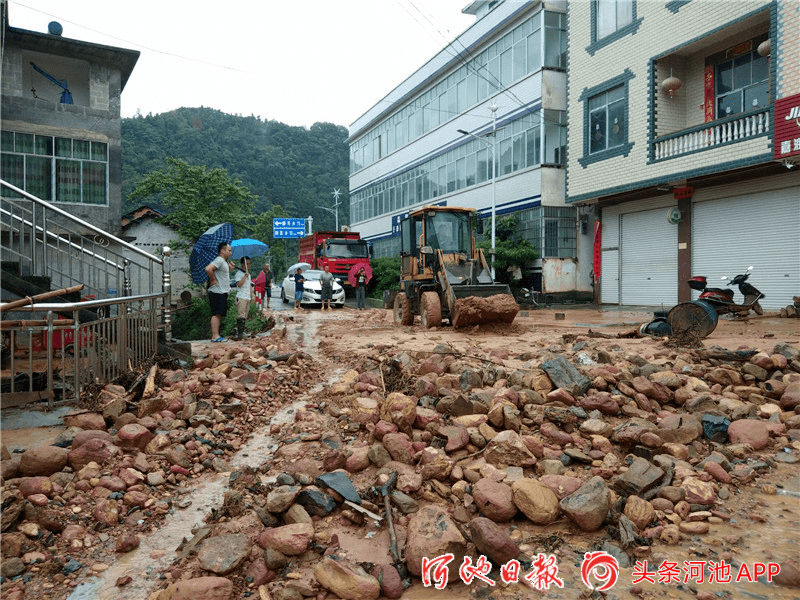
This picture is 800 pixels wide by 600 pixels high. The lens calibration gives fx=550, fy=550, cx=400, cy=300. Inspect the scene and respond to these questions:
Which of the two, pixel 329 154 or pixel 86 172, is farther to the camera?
pixel 329 154

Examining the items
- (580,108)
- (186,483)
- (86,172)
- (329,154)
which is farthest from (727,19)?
(329,154)

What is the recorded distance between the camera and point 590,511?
3.08m

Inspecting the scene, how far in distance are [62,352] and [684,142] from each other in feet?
53.8

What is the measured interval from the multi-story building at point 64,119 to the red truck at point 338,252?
9151mm

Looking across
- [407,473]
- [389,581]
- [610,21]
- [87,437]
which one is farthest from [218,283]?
Answer: [610,21]

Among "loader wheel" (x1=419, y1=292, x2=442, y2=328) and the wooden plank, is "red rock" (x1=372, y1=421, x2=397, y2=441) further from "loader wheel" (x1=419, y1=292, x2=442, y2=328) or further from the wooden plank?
"loader wheel" (x1=419, y1=292, x2=442, y2=328)

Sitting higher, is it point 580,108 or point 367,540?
point 580,108

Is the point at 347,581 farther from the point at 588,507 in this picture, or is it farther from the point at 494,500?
the point at 588,507

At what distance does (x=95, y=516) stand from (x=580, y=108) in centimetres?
2026

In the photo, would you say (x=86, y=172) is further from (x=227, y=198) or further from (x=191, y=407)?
(x=191, y=407)

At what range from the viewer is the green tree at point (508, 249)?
21016mm

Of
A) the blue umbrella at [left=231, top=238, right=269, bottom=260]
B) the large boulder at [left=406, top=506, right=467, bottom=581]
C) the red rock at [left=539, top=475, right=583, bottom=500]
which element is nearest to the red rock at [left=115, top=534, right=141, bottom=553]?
the large boulder at [left=406, top=506, right=467, bottom=581]

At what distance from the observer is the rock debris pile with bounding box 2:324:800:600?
9.34 ft

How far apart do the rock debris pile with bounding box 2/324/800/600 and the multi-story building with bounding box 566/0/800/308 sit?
10.6 m
